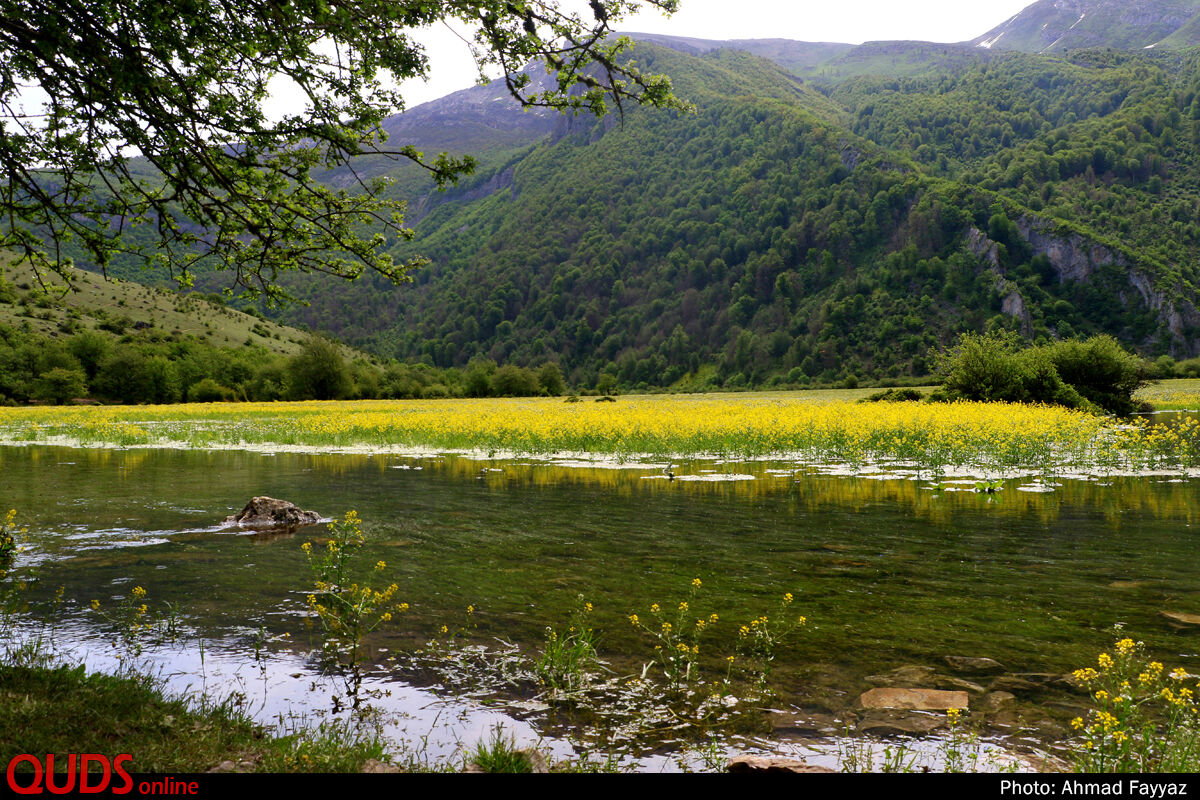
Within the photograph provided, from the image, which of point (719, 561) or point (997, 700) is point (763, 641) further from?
point (719, 561)

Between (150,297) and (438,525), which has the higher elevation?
(150,297)

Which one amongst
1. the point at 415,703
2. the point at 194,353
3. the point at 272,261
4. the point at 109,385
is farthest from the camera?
the point at 194,353

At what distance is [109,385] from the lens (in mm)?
73125

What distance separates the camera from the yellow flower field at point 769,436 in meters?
20.0

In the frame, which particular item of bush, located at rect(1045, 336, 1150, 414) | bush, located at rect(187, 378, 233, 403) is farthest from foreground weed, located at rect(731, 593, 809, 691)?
bush, located at rect(187, 378, 233, 403)

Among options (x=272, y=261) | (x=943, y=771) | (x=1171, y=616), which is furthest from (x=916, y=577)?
(x=272, y=261)

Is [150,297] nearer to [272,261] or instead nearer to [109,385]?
[109,385]

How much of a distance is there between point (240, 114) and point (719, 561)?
7890 millimetres

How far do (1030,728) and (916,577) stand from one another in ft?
13.2

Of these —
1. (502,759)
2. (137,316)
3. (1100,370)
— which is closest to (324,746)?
(502,759)

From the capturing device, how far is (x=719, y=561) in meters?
9.41

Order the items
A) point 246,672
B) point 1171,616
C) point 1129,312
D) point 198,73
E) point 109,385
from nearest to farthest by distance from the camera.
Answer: point 246,672 → point 1171,616 → point 198,73 → point 109,385 → point 1129,312

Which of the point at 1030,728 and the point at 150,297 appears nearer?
the point at 1030,728

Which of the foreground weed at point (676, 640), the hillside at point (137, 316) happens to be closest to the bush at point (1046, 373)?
the foreground weed at point (676, 640)
